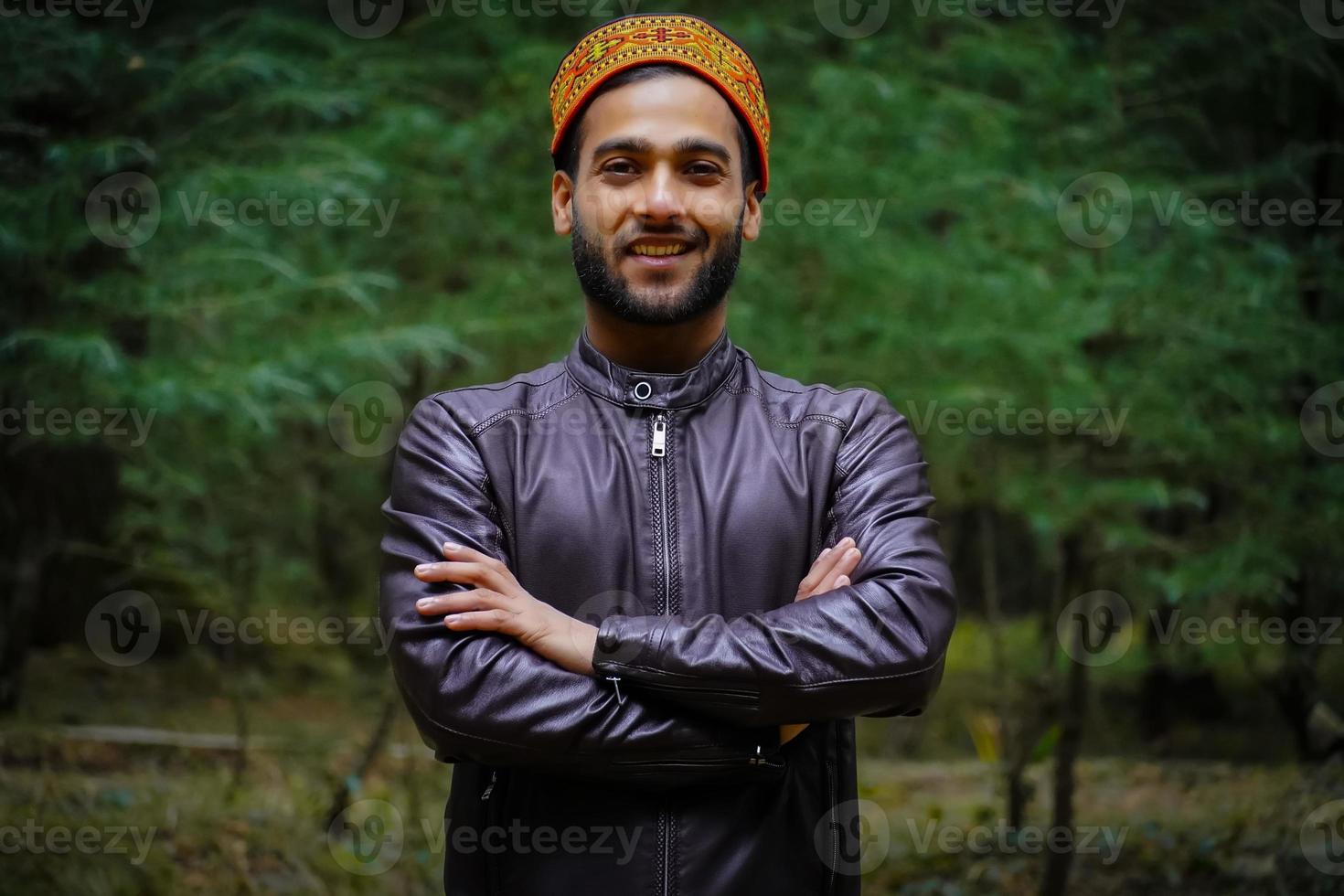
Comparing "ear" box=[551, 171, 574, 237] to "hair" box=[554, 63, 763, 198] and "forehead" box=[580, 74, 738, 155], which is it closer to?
"hair" box=[554, 63, 763, 198]

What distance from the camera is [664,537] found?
2.21 metres

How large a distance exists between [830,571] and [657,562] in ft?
1.06

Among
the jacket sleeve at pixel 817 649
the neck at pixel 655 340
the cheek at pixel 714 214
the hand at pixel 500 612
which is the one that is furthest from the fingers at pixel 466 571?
the cheek at pixel 714 214

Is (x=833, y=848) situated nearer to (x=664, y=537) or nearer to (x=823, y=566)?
(x=823, y=566)

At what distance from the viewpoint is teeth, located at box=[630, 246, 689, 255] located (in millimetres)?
2182

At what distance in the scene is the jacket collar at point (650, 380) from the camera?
232 centimetres

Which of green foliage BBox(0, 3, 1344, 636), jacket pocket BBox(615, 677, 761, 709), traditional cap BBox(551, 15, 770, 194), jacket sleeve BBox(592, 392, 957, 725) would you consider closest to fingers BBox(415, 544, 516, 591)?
jacket sleeve BBox(592, 392, 957, 725)

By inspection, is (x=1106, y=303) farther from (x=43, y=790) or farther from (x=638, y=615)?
(x=43, y=790)

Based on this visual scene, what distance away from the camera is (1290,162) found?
17.9 ft

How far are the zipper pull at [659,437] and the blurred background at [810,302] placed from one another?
290 cm

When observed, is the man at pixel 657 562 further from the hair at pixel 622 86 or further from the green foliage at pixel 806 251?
the green foliage at pixel 806 251

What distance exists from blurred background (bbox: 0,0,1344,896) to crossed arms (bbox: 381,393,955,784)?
9.64ft

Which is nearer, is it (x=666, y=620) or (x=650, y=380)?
(x=666, y=620)

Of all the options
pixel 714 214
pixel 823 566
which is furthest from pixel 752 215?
pixel 823 566
